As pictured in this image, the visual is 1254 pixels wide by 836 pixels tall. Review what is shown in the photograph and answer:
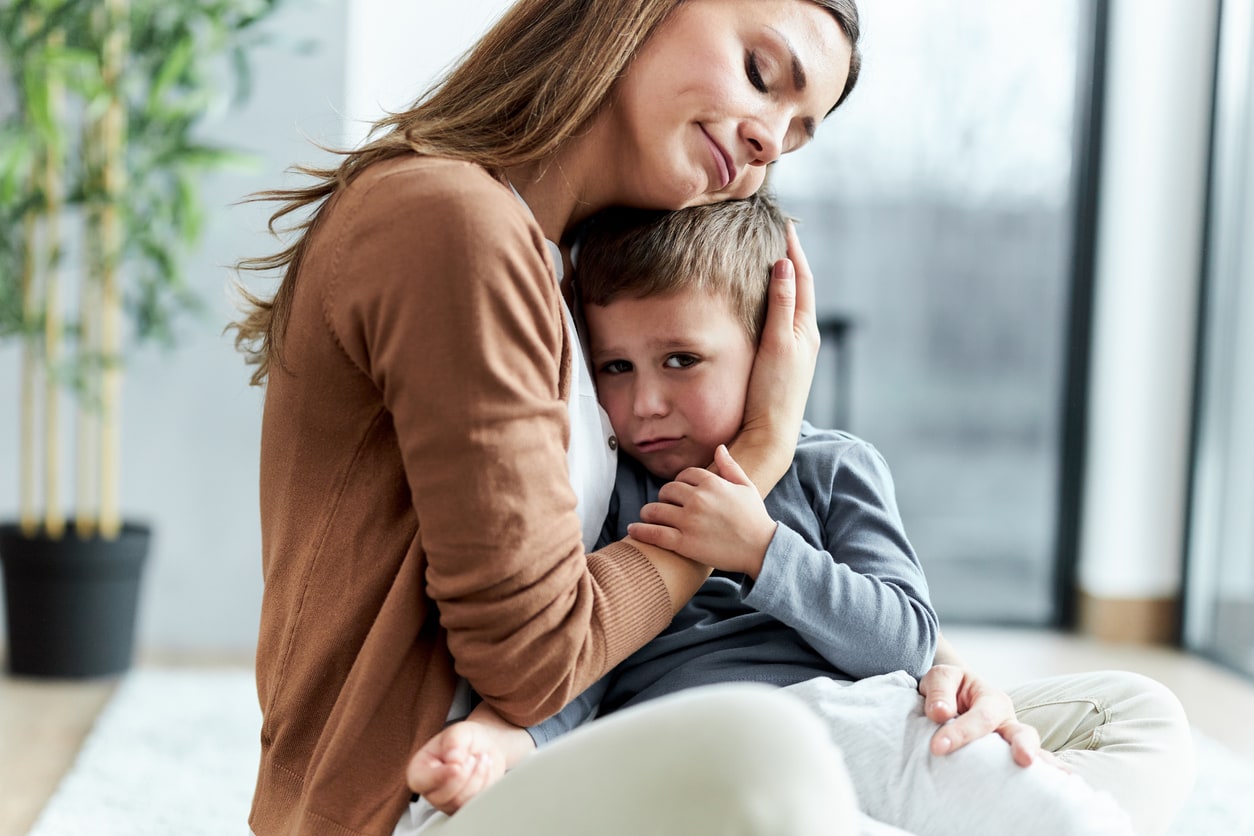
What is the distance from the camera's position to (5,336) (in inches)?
103

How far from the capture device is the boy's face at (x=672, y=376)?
1.20 meters

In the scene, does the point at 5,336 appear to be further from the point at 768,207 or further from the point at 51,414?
the point at 768,207

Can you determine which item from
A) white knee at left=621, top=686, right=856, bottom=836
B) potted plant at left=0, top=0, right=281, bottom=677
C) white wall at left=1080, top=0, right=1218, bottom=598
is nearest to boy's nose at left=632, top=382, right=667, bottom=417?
white knee at left=621, top=686, right=856, bottom=836

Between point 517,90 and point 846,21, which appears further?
point 846,21

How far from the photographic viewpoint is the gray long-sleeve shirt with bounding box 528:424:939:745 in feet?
3.43

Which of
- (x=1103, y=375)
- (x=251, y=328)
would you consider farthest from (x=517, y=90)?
(x=1103, y=375)

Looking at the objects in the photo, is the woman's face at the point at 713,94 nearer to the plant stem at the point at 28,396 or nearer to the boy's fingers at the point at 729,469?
the boy's fingers at the point at 729,469

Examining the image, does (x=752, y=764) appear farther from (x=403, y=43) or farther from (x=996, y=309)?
(x=996, y=309)

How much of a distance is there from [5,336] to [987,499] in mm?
2557

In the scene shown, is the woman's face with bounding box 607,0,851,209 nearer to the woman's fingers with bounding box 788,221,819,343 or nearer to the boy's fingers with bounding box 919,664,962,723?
the woman's fingers with bounding box 788,221,819,343

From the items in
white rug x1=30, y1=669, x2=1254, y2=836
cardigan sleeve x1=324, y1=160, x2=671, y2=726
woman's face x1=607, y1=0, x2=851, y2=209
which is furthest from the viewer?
white rug x1=30, y1=669, x2=1254, y2=836

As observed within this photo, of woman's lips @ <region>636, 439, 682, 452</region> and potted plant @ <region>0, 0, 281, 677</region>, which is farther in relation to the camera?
potted plant @ <region>0, 0, 281, 677</region>

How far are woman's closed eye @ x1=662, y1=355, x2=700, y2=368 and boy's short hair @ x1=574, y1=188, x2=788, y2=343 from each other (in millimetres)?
65

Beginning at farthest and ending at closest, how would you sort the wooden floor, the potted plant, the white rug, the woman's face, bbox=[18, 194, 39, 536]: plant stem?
bbox=[18, 194, 39, 536]: plant stem, the potted plant, the wooden floor, the white rug, the woman's face
